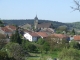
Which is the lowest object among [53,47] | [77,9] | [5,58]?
[53,47]

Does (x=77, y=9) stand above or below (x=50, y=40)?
above

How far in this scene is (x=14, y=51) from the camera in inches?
783

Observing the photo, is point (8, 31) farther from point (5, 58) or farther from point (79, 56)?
point (5, 58)

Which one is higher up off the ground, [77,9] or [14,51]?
[77,9]

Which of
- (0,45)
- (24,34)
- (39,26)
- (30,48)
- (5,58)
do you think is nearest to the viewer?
(5,58)

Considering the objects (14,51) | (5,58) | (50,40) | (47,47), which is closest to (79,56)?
(14,51)

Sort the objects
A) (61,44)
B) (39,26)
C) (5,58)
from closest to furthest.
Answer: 1. (5,58)
2. (61,44)
3. (39,26)

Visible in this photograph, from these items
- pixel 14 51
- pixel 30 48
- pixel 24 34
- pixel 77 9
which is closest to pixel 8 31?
pixel 24 34

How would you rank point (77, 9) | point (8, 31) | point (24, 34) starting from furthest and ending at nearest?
point (24, 34) → point (8, 31) → point (77, 9)

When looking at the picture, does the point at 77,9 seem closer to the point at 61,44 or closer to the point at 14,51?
the point at 14,51

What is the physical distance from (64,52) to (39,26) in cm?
7169

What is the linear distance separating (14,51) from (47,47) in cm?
1845

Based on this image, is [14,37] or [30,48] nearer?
[30,48]

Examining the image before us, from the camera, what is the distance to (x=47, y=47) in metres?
38.1
